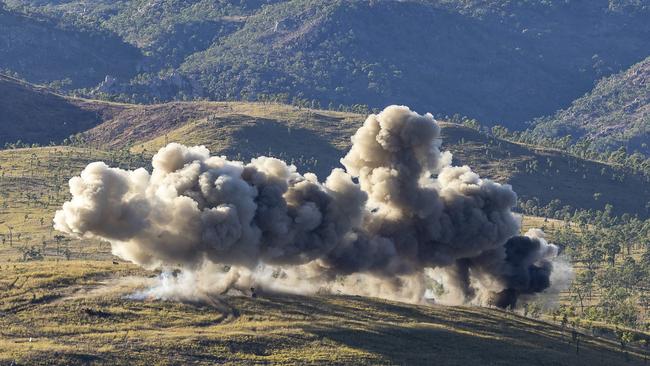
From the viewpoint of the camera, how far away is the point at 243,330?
13400 cm

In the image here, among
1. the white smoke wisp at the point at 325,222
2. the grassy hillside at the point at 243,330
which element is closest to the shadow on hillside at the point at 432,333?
the grassy hillside at the point at 243,330

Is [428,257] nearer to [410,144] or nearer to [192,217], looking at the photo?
[410,144]

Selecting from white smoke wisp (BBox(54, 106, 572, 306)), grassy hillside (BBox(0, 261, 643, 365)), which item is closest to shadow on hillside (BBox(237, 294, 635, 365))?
grassy hillside (BBox(0, 261, 643, 365))

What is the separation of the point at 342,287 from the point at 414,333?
26868 millimetres

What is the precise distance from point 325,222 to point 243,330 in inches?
933

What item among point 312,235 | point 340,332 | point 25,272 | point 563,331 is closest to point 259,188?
point 312,235

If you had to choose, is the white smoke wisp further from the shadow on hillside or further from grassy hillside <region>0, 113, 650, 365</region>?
the shadow on hillside

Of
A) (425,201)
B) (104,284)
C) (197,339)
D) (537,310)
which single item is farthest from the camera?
(537,310)

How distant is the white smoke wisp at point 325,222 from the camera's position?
460 ft

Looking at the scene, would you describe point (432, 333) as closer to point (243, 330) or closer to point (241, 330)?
point (243, 330)

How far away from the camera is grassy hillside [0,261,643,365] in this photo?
12450 cm

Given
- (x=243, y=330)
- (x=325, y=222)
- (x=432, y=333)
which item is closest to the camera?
(x=243, y=330)

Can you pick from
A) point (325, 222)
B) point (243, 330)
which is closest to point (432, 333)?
point (325, 222)

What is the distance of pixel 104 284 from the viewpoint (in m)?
147
